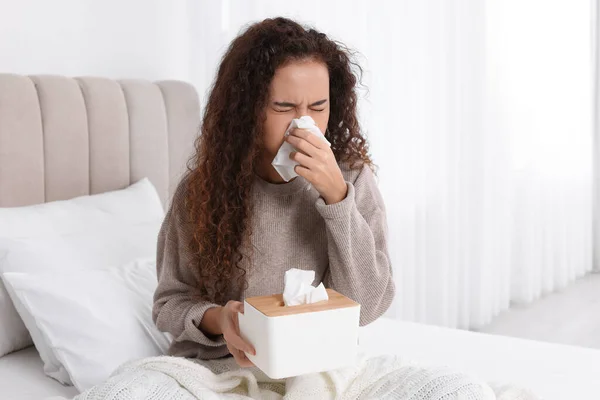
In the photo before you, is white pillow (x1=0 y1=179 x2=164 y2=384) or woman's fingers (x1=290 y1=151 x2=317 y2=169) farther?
white pillow (x1=0 y1=179 x2=164 y2=384)

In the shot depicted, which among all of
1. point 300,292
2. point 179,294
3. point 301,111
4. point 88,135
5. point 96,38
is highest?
point 96,38

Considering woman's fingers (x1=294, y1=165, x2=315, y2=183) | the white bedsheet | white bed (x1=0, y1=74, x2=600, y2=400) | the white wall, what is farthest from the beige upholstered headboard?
woman's fingers (x1=294, y1=165, x2=315, y2=183)

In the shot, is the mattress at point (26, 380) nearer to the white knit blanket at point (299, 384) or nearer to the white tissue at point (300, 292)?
the white knit blanket at point (299, 384)

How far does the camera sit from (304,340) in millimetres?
1135

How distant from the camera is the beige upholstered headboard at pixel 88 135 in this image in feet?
6.64

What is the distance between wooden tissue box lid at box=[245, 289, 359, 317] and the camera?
1.12 metres

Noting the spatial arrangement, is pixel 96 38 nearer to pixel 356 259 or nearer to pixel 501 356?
pixel 356 259

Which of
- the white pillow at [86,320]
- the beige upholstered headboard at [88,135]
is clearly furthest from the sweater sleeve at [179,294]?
the beige upholstered headboard at [88,135]

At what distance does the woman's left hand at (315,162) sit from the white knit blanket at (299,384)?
1.07 ft

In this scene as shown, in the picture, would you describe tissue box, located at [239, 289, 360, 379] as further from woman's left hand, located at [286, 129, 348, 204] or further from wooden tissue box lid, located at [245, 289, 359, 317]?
woman's left hand, located at [286, 129, 348, 204]

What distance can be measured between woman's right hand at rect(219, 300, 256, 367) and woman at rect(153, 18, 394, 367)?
0.03 metres

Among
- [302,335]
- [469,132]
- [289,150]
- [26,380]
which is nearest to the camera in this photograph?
[302,335]

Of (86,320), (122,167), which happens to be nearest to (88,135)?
(122,167)

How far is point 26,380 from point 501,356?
3.56ft
